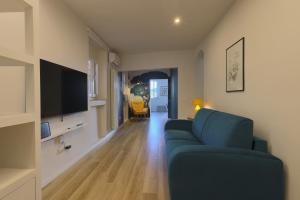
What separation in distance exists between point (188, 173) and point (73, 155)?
7.29 feet

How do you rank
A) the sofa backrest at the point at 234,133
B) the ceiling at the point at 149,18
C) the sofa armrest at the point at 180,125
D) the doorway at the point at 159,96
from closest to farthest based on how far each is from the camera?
the sofa backrest at the point at 234,133, the ceiling at the point at 149,18, the sofa armrest at the point at 180,125, the doorway at the point at 159,96

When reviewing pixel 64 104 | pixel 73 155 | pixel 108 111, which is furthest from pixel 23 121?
pixel 108 111

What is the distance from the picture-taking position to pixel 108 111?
17.2ft

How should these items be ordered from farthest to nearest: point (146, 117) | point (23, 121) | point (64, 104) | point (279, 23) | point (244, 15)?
point (146, 117)
point (64, 104)
point (244, 15)
point (279, 23)
point (23, 121)

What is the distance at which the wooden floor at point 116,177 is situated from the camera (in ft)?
7.09

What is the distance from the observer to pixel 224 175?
62.5 inches

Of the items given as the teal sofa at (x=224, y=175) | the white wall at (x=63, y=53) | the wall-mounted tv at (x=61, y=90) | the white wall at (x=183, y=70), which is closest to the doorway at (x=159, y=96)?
the white wall at (x=183, y=70)

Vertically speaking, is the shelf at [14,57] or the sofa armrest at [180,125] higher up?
the shelf at [14,57]

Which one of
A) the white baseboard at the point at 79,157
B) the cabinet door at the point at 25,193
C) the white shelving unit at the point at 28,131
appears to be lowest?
the white baseboard at the point at 79,157

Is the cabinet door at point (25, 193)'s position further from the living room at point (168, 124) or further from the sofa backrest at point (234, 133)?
the sofa backrest at point (234, 133)

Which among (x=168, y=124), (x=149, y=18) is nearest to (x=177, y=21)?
(x=149, y=18)

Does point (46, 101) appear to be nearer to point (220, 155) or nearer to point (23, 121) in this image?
point (23, 121)

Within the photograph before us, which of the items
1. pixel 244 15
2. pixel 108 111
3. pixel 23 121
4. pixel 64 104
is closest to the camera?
pixel 23 121

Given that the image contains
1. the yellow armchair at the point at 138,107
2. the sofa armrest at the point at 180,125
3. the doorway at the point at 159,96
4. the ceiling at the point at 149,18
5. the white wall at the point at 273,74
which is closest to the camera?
the white wall at the point at 273,74
